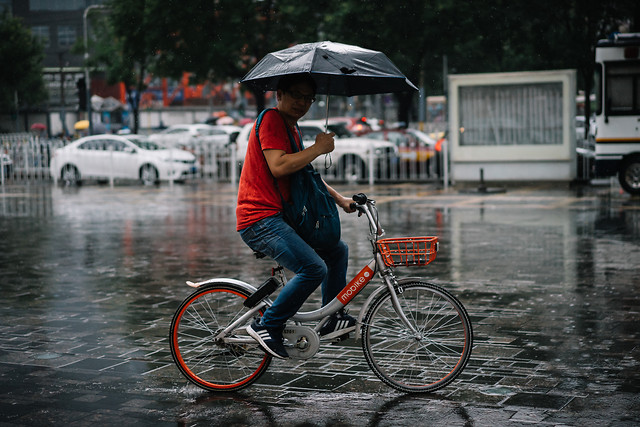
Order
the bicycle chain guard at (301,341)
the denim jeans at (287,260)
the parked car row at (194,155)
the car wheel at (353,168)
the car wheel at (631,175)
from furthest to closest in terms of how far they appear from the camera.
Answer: the car wheel at (353,168)
the parked car row at (194,155)
the car wheel at (631,175)
the bicycle chain guard at (301,341)
the denim jeans at (287,260)

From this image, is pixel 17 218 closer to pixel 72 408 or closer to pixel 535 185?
pixel 535 185

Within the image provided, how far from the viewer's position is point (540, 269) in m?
10.2

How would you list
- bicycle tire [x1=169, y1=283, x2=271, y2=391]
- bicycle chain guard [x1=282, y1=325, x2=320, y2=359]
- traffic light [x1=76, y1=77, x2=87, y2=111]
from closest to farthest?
1. bicycle chain guard [x1=282, y1=325, x2=320, y2=359]
2. bicycle tire [x1=169, y1=283, x2=271, y2=391]
3. traffic light [x1=76, y1=77, x2=87, y2=111]

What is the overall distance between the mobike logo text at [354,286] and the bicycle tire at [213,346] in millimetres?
550

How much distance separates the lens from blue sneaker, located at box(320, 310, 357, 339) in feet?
17.7

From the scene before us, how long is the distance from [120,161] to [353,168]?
21.6 ft

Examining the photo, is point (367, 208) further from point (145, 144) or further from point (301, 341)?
point (145, 144)

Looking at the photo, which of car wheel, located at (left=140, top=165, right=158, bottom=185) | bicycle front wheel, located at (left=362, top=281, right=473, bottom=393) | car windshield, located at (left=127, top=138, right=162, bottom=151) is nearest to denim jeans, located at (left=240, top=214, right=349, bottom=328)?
bicycle front wheel, located at (left=362, top=281, right=473, bottom=393)

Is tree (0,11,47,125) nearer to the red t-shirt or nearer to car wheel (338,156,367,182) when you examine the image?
car wheel (338,156,367,182)

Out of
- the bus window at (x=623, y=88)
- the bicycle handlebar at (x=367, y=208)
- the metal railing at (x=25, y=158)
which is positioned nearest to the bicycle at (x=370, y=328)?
the bicycle handlebar at (x=367, y=208)

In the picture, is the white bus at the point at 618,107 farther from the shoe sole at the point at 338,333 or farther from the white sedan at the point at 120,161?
the shoe sole at the point at 338,333

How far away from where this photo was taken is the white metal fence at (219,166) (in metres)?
25.6

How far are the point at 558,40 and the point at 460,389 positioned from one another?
29.0 m

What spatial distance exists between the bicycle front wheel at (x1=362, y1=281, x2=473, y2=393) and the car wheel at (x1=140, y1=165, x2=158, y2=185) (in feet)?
72.9
